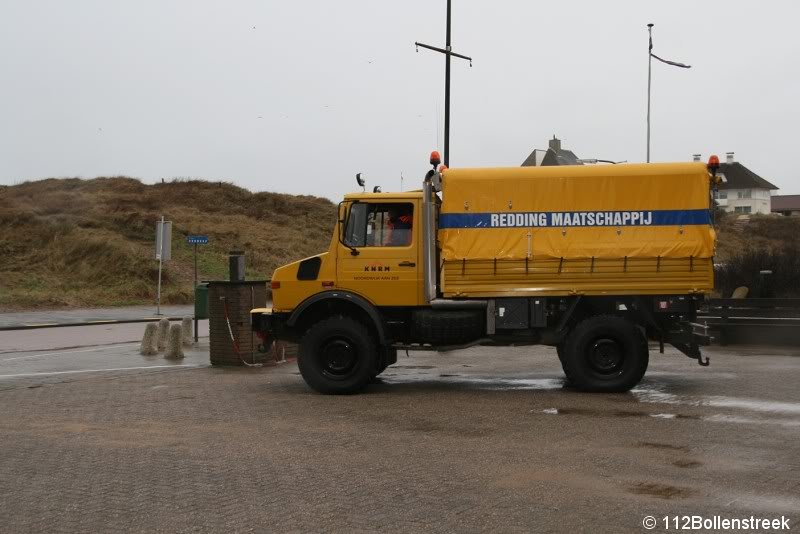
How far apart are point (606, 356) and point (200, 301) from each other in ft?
39.3

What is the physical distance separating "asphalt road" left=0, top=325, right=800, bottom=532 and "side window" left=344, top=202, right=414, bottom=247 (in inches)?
83.9

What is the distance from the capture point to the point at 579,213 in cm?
1295

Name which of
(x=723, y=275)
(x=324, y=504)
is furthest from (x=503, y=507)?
(x=723, y=275)

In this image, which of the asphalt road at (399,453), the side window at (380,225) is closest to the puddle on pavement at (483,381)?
the asphalt road at (399,453)

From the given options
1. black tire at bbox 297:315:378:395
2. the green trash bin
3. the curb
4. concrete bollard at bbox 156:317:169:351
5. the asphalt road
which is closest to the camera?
the asphalt road

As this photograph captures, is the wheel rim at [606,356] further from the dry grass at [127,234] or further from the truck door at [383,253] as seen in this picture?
the dry grass at [127,234]

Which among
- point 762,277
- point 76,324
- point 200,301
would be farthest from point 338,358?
point 76,324

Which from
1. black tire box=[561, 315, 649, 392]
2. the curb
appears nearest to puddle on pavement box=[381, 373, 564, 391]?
black tire box=[561, 315, 649, 392]

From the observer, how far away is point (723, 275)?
29.0 metres

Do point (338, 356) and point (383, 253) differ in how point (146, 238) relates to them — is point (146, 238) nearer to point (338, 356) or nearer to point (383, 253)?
point (338, 356)

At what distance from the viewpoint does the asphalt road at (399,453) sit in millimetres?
6891

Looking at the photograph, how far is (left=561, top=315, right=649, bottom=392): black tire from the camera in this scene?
12.9 m

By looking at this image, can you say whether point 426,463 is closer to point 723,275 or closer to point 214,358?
point 214,358

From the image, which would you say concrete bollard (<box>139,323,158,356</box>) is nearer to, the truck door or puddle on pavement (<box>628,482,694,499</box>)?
→ the truck door
